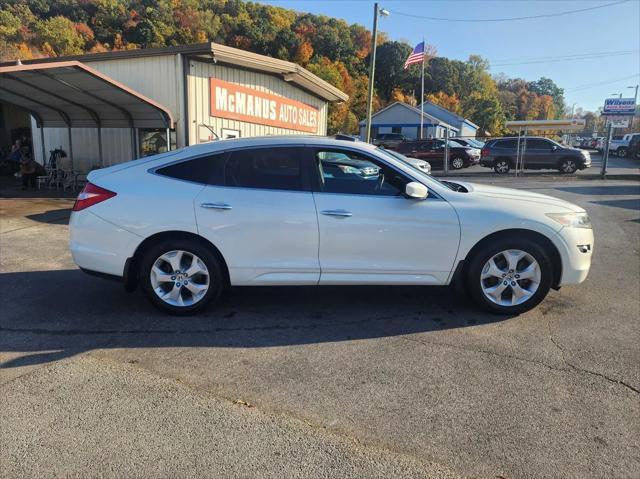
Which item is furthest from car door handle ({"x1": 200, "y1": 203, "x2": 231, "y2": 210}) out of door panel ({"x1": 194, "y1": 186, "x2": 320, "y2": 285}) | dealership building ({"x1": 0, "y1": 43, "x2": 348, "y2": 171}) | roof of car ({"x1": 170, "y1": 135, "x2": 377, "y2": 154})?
dealership building ({"x1": 0, "y1": 43, "x2": 348, "y2": 171})

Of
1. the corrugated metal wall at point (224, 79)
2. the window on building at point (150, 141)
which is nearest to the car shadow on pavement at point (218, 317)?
the corrugated metal wall at point (224, 79)

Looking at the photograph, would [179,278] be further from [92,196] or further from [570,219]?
[570,219]

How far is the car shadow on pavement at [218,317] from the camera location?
389cm

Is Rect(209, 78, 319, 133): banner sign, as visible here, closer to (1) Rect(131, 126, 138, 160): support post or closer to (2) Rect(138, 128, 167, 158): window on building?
(2) Rect(138, 128, 167, 158): window on building

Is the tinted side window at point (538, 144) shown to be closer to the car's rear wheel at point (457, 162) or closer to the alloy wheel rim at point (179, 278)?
the car's rear wheel at point (457, 162)

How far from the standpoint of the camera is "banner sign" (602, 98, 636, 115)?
42.4 m

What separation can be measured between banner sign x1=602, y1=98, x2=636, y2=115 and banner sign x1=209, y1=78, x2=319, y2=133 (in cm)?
3408

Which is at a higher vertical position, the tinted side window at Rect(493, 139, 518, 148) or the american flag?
the american flag

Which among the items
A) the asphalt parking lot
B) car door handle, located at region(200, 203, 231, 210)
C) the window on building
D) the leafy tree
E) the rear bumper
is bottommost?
the asphalt parking lot

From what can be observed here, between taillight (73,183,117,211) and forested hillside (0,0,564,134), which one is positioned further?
forested hillside (0,0,564,134)

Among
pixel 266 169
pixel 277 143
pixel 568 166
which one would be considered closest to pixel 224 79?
pixel 277 143

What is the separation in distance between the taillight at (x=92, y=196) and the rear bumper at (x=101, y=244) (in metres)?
0.07

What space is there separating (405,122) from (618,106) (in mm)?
20321

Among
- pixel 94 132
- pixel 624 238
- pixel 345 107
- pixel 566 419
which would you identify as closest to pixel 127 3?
pixel 345 107
